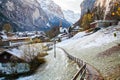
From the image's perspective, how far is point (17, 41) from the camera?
481ft

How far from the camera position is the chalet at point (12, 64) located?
57500 millimetres

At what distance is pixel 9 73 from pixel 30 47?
17987mm

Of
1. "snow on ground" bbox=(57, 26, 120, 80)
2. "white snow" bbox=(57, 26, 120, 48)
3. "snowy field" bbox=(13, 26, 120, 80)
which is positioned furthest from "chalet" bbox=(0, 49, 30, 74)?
"white snow" bbox=(57, 26, 120, 48)

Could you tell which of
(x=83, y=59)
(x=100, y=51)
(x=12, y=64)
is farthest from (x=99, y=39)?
(x=12, y=64)

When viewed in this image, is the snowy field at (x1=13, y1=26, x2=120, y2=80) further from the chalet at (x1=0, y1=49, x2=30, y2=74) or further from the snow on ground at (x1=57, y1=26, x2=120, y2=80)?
the chalet at (x1=0, y1=49, x2=30, y2=74)

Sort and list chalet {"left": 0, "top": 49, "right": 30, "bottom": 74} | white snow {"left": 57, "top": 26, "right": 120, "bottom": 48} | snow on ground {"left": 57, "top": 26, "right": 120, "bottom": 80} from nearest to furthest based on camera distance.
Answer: snow on ground {"left": 57, "top": 26, "right": 120, "bottom": 80}, chalet {"left": 0, "top": 49, "right": 30, "bottom": 74}, white snow {"left": 57, "top": 26, "right": 120, "bottom": 48}

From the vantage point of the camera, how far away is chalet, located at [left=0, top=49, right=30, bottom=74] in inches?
2264

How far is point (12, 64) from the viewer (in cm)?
5859

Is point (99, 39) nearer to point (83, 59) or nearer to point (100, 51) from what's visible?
point (100, 51)

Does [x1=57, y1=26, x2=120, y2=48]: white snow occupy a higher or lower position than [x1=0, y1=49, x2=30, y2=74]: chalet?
higher

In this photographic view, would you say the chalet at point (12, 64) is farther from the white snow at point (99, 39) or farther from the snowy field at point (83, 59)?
the white snow at point (99, 39)

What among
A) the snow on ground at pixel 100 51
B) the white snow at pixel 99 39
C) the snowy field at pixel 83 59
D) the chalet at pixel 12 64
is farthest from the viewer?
the white snow at pixel 99 39

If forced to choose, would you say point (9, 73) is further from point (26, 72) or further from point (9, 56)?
point (9, 56)

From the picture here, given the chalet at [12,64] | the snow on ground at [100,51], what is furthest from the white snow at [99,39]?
the chalet at [12,64]
